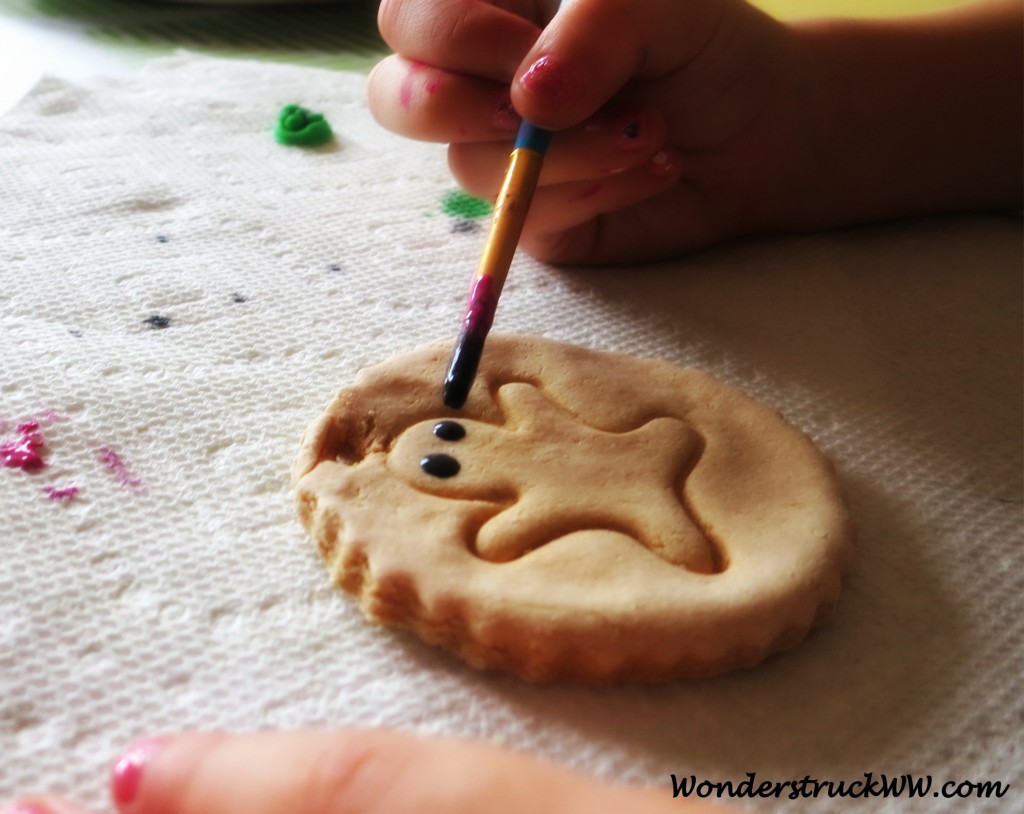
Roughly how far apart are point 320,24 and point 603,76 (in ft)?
2.79

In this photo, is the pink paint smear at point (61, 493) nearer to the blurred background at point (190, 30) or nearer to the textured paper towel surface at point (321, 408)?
the textured paper towel surface at point (321, 408)

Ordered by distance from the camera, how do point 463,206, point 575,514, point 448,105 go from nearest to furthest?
point 575,514 → point 448,105 → point 463,206

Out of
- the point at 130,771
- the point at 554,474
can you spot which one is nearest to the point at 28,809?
the point at 130,771

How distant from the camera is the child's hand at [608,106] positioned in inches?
27.0

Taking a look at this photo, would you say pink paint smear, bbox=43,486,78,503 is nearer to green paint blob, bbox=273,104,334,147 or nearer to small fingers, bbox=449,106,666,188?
small fingers, bbox=449,106,666,188

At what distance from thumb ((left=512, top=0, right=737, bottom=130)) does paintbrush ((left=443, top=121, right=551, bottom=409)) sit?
0.02 metres

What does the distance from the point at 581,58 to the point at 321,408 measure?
12.1 inches

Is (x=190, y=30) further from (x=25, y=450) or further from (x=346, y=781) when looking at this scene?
(x=346, y=781)

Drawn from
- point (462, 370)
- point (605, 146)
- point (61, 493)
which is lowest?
point (61, 493)

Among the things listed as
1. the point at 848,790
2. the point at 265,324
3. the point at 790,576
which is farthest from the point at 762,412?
the point at 265,324

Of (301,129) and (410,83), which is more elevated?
(410,83)

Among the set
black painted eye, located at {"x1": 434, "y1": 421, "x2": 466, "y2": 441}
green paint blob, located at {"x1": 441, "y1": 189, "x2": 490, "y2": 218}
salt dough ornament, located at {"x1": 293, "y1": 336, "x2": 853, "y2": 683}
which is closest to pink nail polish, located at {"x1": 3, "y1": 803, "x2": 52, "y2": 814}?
salt dough ornament, located at {"x1": 293, "y1": 336, "x2": 853, "y2": 683}

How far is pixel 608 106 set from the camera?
78 centimetres

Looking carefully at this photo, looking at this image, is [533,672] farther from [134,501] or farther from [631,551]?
[134,501]
